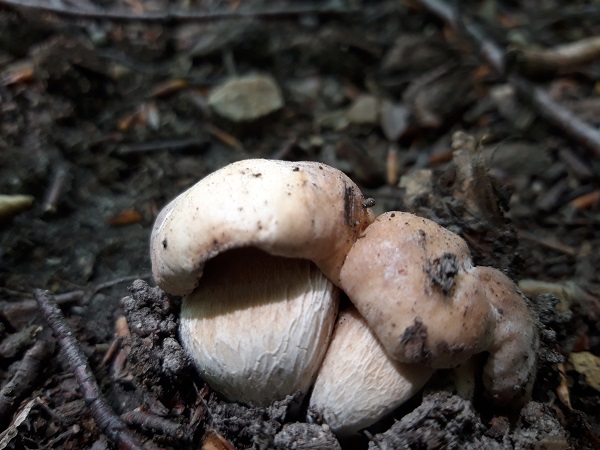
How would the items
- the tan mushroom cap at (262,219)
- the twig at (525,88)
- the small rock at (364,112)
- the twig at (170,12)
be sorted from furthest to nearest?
the twig at (170,12) < the small rock at (364,112) < the twig at (525,88) < the tan mushroom cap at (262,219)

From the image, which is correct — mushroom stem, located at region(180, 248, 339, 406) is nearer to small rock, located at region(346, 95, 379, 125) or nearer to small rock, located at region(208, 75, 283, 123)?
small rock, located at region(208, 75, 283, 123)

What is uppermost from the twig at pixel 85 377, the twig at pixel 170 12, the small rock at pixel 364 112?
the twig at pixel 170 12

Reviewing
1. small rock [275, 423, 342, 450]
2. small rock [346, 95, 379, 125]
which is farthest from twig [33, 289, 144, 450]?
small rock [346, 95, 379, 125]

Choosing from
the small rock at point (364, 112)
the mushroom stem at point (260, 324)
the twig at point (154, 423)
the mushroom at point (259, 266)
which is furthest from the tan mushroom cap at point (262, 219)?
the small rock at point (364, 112)

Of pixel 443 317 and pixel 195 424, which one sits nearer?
pixel 443 317

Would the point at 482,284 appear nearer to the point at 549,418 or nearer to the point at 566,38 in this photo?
the point at 549,418

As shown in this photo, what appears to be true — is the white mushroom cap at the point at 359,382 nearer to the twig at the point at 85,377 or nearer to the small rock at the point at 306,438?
the small rock at the point at 306,438

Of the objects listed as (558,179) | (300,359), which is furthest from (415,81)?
(300,359)

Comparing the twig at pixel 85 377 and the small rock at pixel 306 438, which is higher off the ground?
the twig at pixel 85 377
